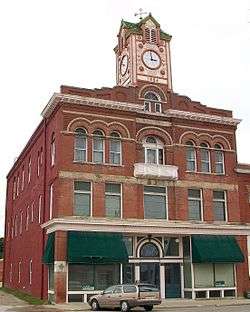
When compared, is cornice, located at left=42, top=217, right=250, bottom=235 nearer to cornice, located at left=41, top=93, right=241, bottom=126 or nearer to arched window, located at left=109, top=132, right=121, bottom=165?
arched window, located at left=109, top=132, right=121, bottom=165

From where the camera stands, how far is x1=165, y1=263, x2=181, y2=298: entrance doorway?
34.2 meters

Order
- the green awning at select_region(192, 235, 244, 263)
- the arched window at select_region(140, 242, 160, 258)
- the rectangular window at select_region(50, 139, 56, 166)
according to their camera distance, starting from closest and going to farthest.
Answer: the green awning at select_region(192, 235, 244, 263)
the arched window at select_region(140, 242, 160, 258)
the rectangular window at select_region(50, 139, 56, 166)

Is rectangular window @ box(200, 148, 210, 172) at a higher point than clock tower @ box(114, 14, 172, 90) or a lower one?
lower

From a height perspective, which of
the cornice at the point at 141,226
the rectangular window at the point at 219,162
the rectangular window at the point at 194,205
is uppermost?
the rectangular window at the point at 219,162

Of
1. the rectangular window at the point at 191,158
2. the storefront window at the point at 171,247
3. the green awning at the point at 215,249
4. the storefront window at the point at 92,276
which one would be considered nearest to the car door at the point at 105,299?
the storefront window at the point at 92,276

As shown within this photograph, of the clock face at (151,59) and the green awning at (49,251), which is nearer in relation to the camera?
the green awning at (49,251)

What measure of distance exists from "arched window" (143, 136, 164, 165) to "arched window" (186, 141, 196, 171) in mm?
2054

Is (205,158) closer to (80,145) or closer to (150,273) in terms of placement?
(150,273)

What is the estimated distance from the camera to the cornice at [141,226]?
31594 millimetres

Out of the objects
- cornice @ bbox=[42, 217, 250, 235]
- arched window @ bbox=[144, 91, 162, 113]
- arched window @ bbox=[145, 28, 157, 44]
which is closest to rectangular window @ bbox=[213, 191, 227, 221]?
cornice @ bbox=[42, 217, 250, 235]

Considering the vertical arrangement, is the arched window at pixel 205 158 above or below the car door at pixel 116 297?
above

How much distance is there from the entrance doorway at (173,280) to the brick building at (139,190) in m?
0.07

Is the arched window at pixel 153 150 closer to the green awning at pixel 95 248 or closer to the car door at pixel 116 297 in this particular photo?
the green awning at pixel 95 248

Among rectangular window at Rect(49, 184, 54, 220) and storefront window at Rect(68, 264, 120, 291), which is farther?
rectangular window at Rect(49, 184, 54, 220)
